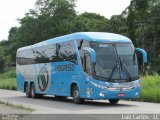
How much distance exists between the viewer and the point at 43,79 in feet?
94.1

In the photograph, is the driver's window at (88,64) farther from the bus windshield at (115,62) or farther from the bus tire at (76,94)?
the bus tire at (76,94)

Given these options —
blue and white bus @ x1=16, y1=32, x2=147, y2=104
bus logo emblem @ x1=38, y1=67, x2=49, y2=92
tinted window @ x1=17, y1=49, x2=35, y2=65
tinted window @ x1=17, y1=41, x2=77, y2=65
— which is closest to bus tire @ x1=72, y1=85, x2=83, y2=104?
blue and white bus @ x1=16, y1=32, x2=147, y2=104

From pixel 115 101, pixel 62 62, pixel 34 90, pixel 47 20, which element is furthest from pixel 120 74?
pixel 47 20

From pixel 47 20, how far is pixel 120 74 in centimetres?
6334

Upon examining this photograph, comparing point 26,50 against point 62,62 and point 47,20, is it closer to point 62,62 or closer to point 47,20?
point 62,62

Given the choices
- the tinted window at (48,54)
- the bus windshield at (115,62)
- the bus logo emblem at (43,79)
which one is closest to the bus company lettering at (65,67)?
the tinted window at (48,54)

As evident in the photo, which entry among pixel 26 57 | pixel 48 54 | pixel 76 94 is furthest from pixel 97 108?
pixel 26 57

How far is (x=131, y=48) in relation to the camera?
72.7ft

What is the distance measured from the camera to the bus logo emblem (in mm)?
28144

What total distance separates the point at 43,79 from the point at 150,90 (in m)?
6.71

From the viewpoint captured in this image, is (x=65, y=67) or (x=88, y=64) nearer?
(x=88, y=64)

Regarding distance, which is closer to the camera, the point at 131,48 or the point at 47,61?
the point at 131,48

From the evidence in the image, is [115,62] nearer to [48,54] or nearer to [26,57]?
[48,54]

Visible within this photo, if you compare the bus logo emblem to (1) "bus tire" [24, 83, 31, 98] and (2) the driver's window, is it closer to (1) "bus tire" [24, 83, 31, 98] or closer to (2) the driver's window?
(1) "bus tire" [24, 83, 31, 98]
